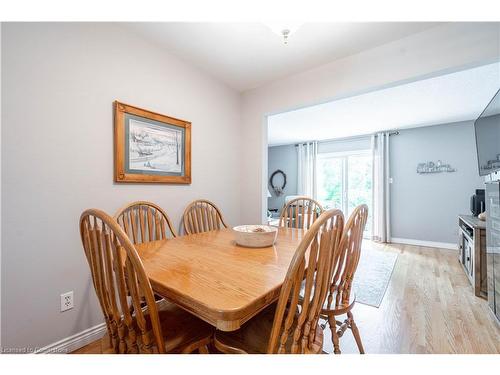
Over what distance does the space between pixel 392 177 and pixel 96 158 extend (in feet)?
17.0

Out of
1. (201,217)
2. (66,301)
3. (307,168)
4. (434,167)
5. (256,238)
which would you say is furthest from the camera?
(307,168)

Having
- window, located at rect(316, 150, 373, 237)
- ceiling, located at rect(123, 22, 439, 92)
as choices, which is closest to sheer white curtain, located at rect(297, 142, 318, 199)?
window, located at rect(316, 150, 373, 237)

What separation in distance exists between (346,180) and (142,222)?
16.3 feet

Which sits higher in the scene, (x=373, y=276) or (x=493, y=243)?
(x=493, y=243)

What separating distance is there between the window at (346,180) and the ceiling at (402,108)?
2.06 ft

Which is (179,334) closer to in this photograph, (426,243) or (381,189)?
(381,189)

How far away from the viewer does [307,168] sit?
590cm

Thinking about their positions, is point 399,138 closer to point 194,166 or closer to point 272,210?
point 272,210

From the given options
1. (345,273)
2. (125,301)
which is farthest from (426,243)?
(125,301)

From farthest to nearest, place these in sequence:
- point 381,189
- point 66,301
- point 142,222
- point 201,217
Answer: point 381,189 → point 201,217 → point 142,222 → point 66,301

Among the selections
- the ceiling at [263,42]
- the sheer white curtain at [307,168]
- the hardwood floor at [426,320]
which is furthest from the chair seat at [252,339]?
the sheer white curtain at [307,168]

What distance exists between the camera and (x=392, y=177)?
4723mm
